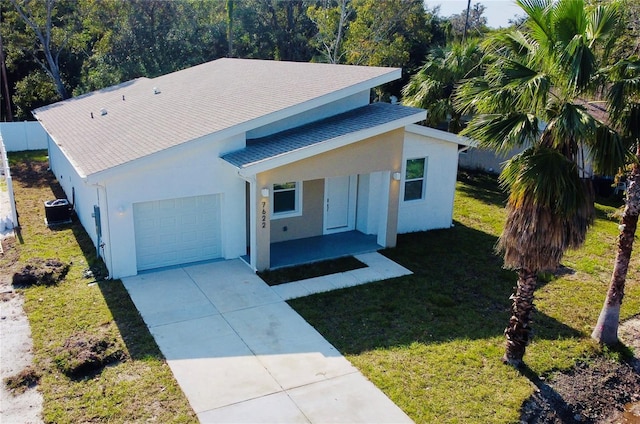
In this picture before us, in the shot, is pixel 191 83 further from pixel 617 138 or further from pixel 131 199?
pixel 617 138

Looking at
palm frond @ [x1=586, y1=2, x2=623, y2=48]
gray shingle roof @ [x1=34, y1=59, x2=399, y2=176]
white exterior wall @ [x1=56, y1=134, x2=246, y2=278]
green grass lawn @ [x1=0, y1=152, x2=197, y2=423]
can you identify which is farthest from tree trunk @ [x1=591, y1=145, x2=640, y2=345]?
white exterior wall @ [x1=56, y1=134, x2=246, y2=278]

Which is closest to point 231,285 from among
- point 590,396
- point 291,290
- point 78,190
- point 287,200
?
point 291,290

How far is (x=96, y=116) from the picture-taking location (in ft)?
64.1

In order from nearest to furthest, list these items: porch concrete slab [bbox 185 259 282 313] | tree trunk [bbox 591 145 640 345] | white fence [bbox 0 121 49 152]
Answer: tree trunk [bbox 591 145 640 345] < porch concrete slab [bbox 185 259 282 313] < white fence [bbox 0 121 49 152]

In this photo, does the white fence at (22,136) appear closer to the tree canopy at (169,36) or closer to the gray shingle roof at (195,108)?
the tree canopy at (169,36)

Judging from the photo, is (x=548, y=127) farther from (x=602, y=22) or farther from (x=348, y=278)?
(x=348, y=278)

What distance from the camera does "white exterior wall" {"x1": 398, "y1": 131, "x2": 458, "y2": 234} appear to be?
16.8m

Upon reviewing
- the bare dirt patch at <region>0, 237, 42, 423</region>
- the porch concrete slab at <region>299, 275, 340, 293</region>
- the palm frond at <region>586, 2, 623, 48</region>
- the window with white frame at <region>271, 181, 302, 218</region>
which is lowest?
the bare dirt patch at <region>0, 237, 42, 423</region>

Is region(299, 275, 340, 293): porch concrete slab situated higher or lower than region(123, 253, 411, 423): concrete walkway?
higher

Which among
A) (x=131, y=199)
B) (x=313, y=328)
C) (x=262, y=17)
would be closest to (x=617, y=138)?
(x=313, y=328)

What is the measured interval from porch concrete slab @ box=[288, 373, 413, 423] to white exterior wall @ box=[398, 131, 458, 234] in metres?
8.58

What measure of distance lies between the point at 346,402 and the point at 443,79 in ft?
55.9

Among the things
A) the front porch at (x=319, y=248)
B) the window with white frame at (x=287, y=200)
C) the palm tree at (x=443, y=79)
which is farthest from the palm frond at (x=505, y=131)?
the palm tree at (x=443, y=79)

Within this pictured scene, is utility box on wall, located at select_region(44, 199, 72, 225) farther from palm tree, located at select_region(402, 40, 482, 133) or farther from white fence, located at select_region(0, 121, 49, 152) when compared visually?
palm tree, located at select_region(402, 40, 482, 133)
